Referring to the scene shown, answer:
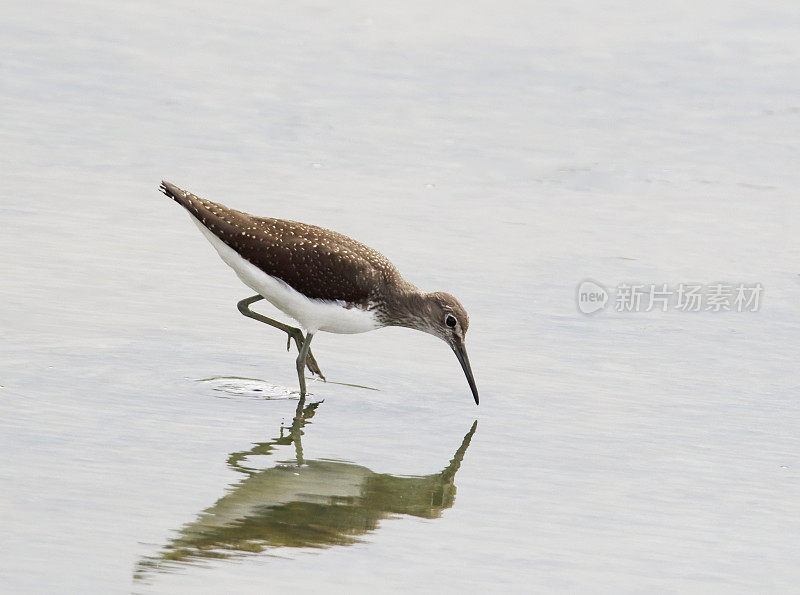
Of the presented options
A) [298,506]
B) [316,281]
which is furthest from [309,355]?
[298,506]

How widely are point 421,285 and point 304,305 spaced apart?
145 centimetres

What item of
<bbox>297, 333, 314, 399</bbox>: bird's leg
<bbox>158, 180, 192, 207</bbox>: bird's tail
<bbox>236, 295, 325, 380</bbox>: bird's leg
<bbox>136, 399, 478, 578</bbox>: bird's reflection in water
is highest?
<bbox>158, 180, 192, 207</bbox>: bird's tail

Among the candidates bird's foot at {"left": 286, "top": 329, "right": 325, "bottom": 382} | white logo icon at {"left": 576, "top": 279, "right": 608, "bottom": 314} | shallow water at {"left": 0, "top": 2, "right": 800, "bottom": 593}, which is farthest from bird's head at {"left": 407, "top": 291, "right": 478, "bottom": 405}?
white logo icon at {"left": 576, "top": 279, "right": 608, "bottom": 314}

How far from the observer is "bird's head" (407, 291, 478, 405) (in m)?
8.52

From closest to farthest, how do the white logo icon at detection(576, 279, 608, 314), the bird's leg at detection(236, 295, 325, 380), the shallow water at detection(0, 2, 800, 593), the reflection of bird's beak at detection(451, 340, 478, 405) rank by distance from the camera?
the shallow water at detection(0, 2, 800, 593), the reflection of bird's beak at detection(451, 340, 478, 405), the bird's leg at detection(236, 295, 325, 380), the white logo icon at detection(576, 279, 608, 314)

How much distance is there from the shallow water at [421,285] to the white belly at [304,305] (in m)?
0.30

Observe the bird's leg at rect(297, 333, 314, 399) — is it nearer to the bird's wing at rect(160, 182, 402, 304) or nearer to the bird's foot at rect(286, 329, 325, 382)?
the bird's foot at rect(286, 329, 325, 382)

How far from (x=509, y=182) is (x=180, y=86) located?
3778 mm

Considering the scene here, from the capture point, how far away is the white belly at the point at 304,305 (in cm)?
856

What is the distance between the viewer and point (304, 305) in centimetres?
858

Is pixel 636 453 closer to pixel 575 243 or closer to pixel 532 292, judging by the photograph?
pixel 532 292

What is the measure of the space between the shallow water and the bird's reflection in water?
22mm

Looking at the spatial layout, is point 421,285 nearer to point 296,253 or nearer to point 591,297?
point 591,297

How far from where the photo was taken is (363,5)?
16750 mm
